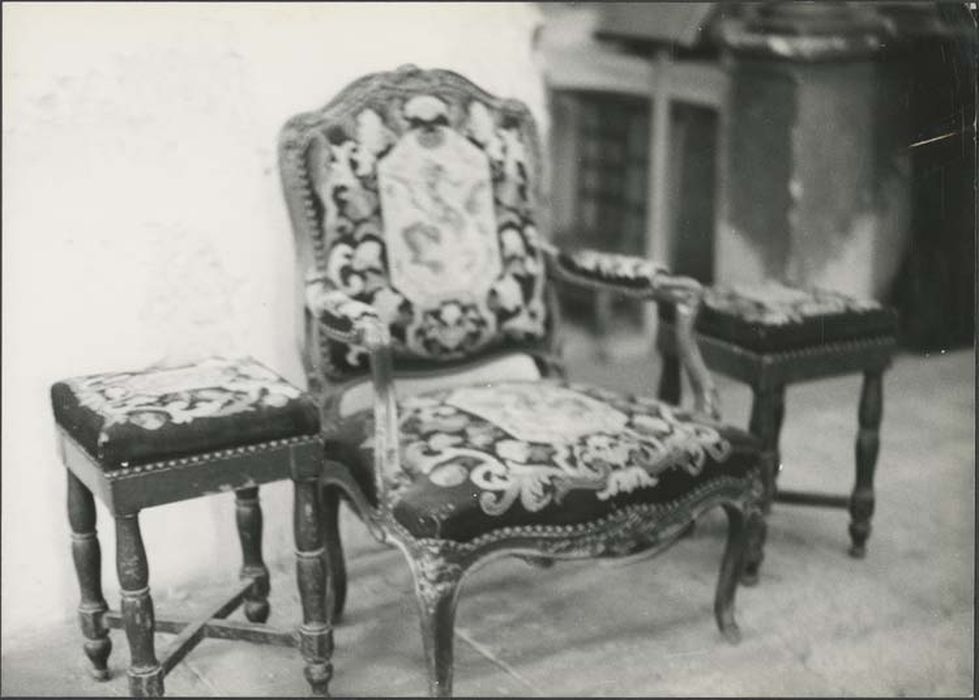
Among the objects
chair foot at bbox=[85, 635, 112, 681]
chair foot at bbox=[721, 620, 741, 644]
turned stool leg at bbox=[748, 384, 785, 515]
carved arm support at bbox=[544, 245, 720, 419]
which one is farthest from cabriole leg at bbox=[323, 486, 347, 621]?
turned stool leg at bbox=[748, 384, 785, 515]

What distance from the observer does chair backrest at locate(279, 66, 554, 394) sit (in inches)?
92.8

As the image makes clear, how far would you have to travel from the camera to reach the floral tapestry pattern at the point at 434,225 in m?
Result: 2.37

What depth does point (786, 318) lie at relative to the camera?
263cm

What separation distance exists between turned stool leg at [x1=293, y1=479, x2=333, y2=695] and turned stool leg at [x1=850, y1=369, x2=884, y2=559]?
1464 millimetres

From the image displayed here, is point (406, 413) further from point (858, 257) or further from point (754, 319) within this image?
point (858, 257)

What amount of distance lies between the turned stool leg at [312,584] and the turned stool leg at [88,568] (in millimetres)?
430

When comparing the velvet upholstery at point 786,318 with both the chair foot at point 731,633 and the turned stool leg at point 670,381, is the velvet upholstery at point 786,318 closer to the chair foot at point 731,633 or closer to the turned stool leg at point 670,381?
the turned stool leg at point 670,381

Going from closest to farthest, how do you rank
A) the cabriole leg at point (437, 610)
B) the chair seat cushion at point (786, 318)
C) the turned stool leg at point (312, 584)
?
1. the cabriole leg at point (437, 610)
2. the turned stool leg at point (312, 584)
3. the chair seat cushion at point (786, 318)

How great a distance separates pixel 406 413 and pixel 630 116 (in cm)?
269

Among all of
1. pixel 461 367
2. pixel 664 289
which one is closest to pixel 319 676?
pixel 461 367

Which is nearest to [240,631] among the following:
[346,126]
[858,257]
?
[346,126]

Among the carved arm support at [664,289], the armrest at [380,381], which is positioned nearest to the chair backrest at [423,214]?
the carved arm support at [664,289]

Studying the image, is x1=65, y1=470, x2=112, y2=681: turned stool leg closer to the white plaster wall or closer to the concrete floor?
the concrete floor

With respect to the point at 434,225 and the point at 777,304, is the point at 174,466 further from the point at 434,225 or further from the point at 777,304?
the point at 777,304
